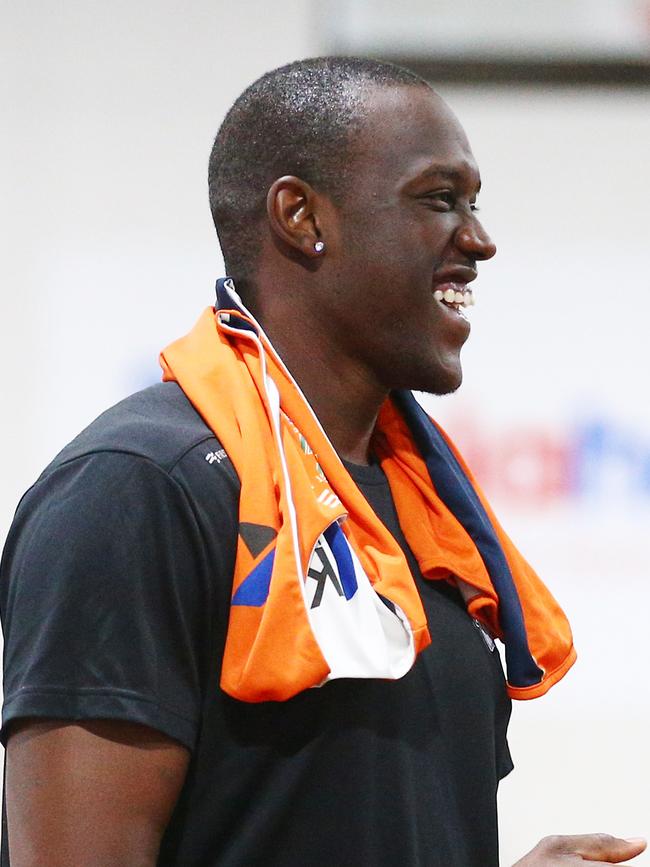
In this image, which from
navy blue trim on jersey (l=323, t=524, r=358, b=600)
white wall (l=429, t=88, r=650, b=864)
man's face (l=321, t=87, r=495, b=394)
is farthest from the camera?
white wall (l=429, t=88, r=650, b=864)

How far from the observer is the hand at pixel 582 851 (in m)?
0.97

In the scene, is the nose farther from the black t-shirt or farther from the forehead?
the black t-shirt

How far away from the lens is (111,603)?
81 cm

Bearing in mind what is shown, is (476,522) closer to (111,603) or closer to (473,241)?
(473,241)

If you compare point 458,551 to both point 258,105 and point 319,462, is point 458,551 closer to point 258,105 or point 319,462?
point 319,462

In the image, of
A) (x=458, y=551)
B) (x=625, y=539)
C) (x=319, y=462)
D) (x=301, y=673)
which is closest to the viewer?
(x=301, y=673)

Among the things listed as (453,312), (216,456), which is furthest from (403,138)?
(216,456)

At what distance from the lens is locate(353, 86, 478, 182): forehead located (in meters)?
1.03

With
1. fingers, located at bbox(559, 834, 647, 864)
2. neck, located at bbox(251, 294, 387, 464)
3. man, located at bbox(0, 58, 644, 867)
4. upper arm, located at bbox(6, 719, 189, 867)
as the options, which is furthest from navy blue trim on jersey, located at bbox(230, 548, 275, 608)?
fingers, located at bbox(559, 834, 647, 864)

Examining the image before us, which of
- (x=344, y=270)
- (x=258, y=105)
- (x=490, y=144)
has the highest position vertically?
(x=490, y=144)

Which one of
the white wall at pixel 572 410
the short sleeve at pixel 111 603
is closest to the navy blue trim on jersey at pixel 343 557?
the short sleeve at pixel 111 603

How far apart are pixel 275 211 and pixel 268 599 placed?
14.3 inches

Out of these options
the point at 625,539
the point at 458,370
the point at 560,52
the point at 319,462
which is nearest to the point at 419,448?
the point at 458,370

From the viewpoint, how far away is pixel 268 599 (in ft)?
2.72
